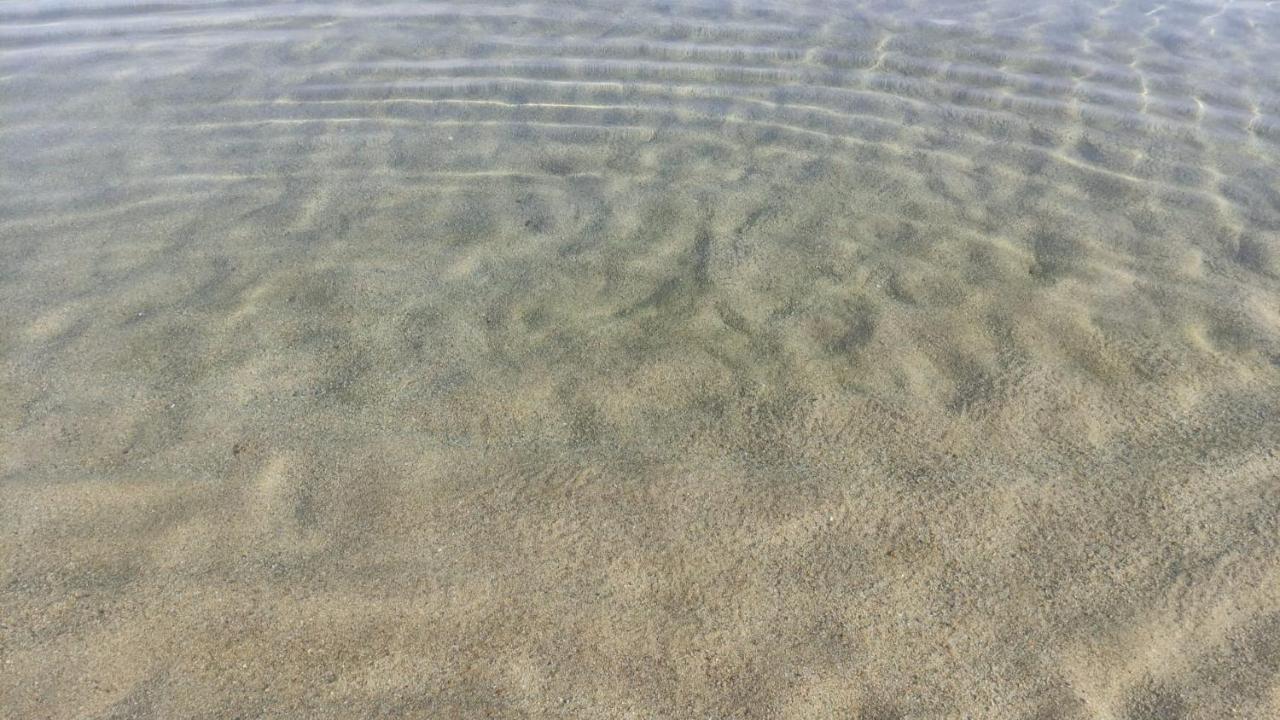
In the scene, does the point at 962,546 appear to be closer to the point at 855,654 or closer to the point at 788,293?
the point at 855,654

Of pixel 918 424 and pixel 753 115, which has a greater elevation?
pixel 753 115

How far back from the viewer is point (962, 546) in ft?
8.11

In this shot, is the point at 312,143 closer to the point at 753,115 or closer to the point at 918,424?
the point at 753,115

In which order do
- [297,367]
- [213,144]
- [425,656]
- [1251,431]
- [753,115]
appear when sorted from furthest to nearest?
1. [753,115]
2. [213,144]
3. [297,367]
4. [1251,431]
5. [425,656]

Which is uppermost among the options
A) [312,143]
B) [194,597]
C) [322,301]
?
[312,143]

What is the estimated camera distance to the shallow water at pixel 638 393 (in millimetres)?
2197

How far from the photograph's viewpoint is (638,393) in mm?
3020

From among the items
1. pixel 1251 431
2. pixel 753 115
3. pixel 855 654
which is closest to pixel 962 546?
pixel 855 654

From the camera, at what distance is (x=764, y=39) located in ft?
19.5

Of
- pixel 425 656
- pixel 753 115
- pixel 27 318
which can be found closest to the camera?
pixel 425 656

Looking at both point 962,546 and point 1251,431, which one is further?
point 1251,431

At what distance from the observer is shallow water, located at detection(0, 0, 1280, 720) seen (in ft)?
7.21

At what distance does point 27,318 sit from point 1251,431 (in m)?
4.11

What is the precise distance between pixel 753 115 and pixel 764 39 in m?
1.20
